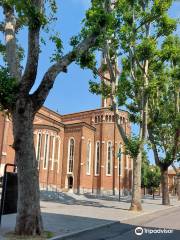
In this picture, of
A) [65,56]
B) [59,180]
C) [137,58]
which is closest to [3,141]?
[59,180]

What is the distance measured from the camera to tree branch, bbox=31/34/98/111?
1003cm

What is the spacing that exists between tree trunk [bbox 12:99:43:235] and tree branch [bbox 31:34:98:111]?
0.30m

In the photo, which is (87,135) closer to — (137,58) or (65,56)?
(137,58)

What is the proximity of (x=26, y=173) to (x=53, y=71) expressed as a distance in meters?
3.04

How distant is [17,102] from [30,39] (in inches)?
73.0

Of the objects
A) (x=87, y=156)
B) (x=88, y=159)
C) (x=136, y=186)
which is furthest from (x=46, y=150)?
(x=136, y=186)

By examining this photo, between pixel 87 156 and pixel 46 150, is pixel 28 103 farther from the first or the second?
pixel 87 156

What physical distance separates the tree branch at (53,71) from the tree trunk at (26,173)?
296 mm

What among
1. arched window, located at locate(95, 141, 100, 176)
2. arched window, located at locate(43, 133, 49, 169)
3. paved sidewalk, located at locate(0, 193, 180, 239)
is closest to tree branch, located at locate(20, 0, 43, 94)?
paved sidewalk, located at locate(0, 193, 180, 239)

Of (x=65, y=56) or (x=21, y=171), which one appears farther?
(x=65, y=56)

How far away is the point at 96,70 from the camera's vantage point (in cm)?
2217

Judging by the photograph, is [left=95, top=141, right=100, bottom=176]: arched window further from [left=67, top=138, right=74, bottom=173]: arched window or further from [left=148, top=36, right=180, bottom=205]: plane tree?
[left=148, top=36, right=180, bottom=205]: plane tree

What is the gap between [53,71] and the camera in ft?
33.4

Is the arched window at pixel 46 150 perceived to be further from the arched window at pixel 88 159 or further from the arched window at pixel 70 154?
the arched window at pixel 88 159
